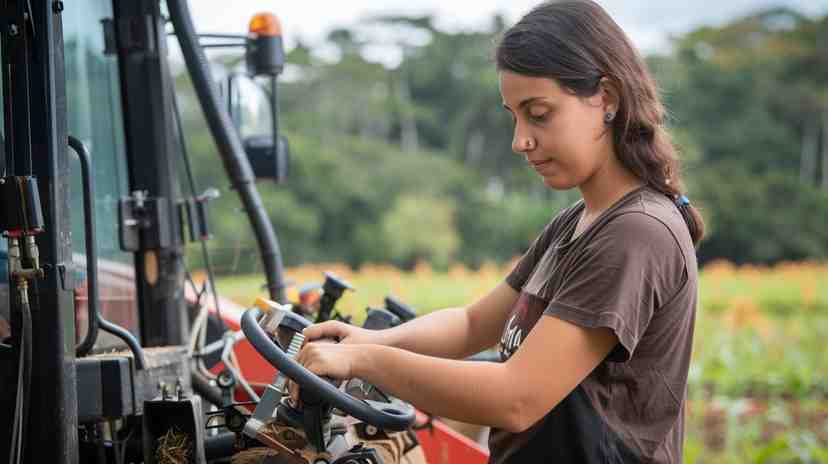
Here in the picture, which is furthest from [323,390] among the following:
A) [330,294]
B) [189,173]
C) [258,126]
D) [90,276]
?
[258,126]

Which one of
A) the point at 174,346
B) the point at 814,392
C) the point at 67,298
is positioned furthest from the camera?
the point at 814,392

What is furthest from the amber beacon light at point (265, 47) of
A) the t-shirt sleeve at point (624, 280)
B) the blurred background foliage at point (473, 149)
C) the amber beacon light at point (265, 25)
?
the blurred background foliage at point (473, 149)

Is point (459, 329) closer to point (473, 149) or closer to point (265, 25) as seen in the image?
point (265, 25)

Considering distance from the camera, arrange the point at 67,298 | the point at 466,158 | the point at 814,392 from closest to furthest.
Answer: the point at 67,298
the point at 814,392
the point at 466,158

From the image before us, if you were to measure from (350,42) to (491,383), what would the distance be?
18.6 meters

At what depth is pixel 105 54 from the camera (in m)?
3.59

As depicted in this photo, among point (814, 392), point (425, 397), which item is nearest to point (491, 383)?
point (425, 397)

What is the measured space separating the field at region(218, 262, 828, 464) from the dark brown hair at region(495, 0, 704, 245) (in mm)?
2157

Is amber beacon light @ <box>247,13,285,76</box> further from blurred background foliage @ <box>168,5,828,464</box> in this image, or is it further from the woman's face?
blurred background foliage @ <box>168,5,828,464</box>

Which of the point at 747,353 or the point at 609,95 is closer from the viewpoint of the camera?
the point at 609,95

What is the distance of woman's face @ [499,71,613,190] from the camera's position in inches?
86.0

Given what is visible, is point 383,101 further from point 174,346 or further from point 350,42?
point 174,346

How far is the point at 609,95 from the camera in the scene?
2.23 m

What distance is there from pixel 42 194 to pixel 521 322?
1.04 m
